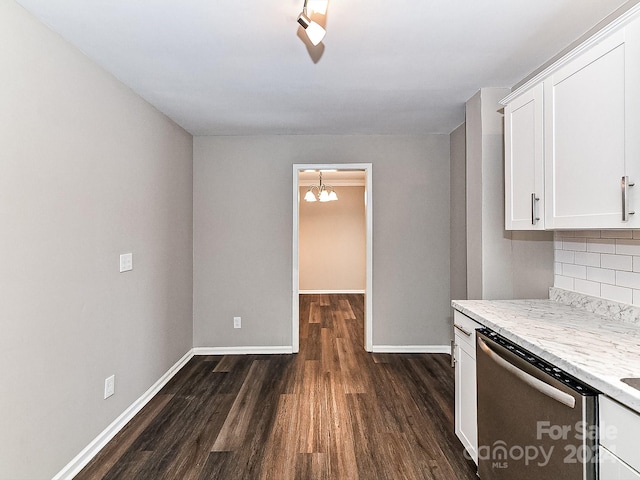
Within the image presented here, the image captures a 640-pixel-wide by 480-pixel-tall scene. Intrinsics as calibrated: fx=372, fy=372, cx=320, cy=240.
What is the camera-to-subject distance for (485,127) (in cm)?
275

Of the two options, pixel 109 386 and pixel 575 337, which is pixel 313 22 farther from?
pixel 109 386

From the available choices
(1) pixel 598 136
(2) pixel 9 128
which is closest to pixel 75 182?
(2) pixel 9 128

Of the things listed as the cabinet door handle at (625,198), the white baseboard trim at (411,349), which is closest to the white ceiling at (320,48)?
the cabinet door handle at (625,198)

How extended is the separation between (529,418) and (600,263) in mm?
1155

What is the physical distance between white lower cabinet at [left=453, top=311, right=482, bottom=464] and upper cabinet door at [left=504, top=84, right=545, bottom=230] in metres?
0.69

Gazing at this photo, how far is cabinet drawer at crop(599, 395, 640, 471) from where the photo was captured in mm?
1051

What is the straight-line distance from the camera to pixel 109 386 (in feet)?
8.11

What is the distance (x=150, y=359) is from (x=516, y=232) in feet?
9.99

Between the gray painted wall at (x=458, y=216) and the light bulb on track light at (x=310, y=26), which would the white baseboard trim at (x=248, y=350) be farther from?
the light bulb on track light at (x=310, y=26)

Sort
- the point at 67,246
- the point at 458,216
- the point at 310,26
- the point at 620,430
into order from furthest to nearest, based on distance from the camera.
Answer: the point at 458,216 < the point at 67,246 < the point at 310,26 < the point at 620,430

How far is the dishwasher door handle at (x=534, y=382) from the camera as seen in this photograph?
127 cm

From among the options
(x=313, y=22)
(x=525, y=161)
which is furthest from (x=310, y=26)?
(x=525, y=161)

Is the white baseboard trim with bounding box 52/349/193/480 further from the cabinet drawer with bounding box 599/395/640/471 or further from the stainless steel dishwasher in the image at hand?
the cabinet drawer with bounding box 599/395/640/471

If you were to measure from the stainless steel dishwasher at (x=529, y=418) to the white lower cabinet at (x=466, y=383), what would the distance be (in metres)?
0.12
